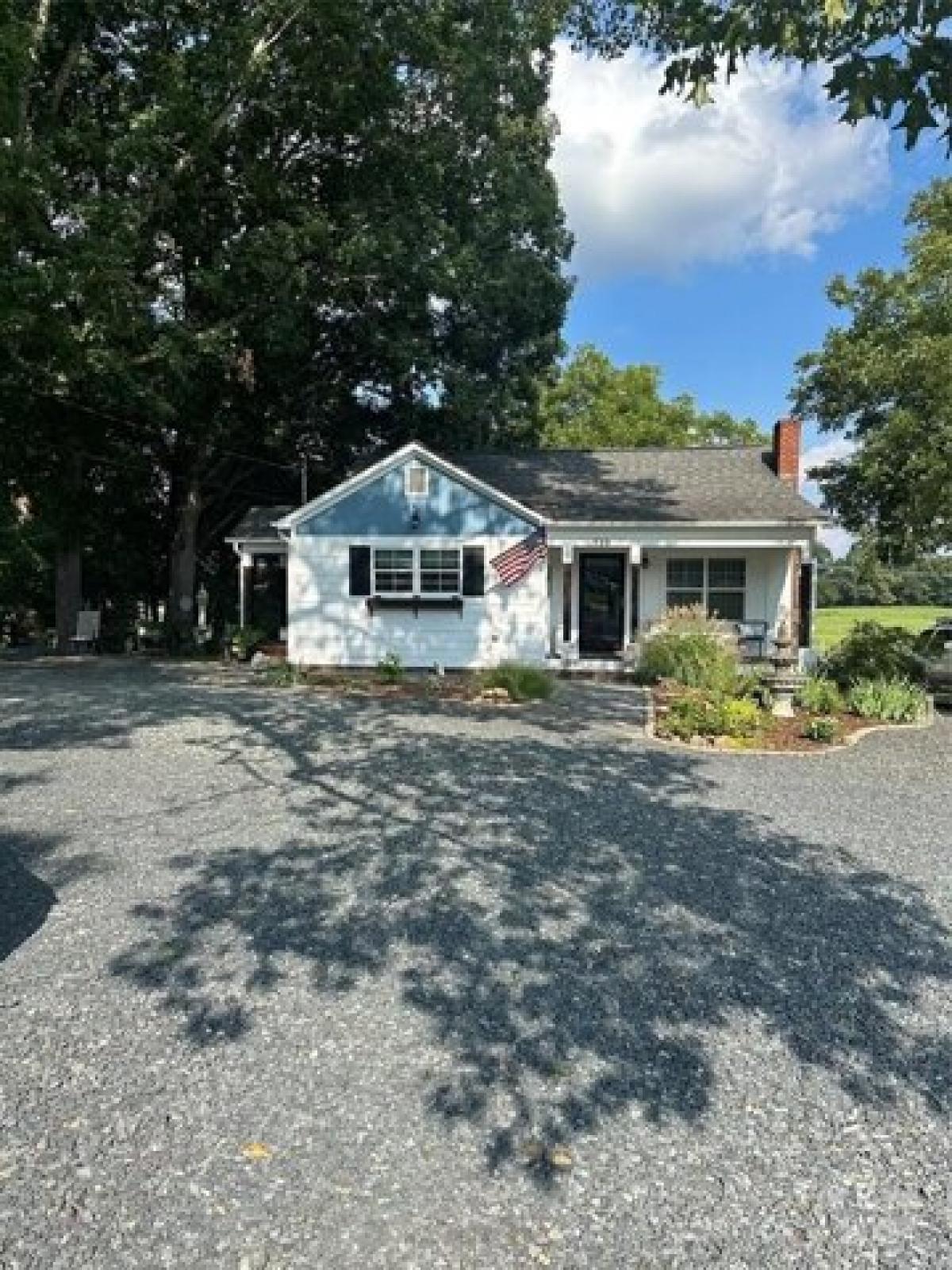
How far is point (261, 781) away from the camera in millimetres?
7867

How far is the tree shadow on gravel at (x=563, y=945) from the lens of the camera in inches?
134

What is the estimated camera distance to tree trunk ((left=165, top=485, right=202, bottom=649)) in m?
23.3

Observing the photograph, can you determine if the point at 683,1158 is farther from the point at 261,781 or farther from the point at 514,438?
the point at 514,438

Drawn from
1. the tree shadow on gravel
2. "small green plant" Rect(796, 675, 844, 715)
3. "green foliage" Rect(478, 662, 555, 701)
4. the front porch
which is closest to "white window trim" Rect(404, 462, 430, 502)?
the front porch

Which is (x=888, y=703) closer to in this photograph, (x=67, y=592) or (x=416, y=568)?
(x=416, y=568)

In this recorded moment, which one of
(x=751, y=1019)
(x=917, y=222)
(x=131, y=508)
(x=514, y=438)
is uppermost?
(x=917, y=222)

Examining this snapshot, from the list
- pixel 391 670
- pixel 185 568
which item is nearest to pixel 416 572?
pixel 391 670

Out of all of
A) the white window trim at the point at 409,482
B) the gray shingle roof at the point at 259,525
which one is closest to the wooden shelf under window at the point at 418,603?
the white window trim at the point at 409,482

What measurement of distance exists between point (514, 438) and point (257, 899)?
949 inches

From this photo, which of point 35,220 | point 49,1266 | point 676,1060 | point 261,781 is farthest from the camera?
point 35,220

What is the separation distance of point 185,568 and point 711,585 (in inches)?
526

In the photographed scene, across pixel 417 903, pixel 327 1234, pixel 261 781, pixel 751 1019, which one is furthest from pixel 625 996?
pixel 261 781

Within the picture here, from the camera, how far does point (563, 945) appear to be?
4559 millimetres

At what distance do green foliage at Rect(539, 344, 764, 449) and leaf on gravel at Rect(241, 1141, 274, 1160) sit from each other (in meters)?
42.7
